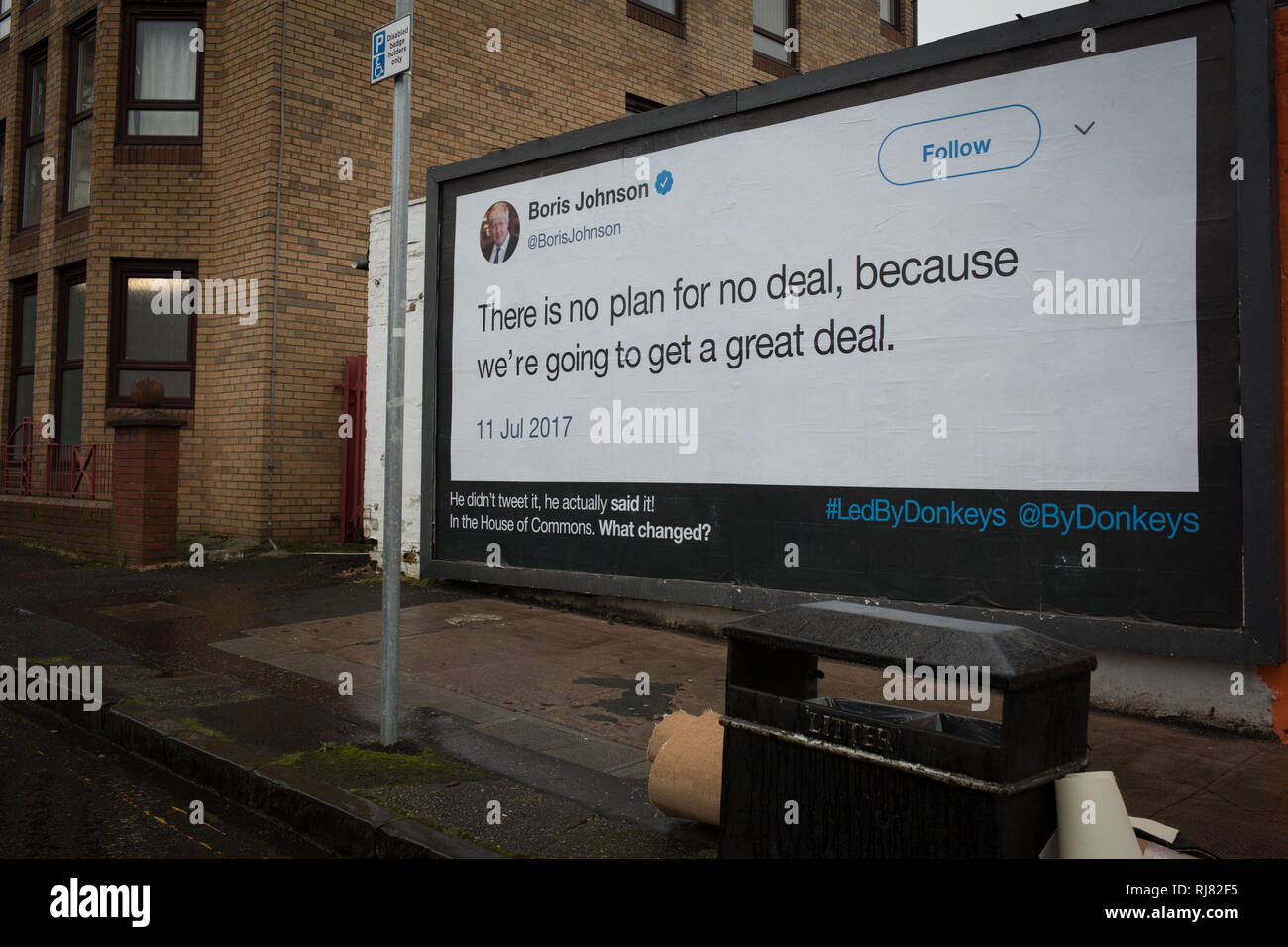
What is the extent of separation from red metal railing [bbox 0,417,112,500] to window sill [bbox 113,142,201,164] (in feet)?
13.0

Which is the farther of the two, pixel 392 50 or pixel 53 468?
pixel 53 468

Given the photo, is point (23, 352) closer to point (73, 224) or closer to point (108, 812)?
point (73, 224)

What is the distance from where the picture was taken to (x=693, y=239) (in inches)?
315

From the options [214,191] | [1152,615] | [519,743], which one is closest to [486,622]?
[519,743]

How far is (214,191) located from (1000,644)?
13.3 meters

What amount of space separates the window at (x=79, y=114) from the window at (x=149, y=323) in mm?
2253

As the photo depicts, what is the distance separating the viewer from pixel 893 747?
3043 mm

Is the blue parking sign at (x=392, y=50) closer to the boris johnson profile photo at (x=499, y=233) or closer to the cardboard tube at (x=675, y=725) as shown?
the cardboard tube at (x=675, y=725)

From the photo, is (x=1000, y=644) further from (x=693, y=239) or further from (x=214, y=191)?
(x=214, y=191)

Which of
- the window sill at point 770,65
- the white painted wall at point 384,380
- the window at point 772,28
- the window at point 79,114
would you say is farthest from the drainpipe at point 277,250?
the window at point 772,28

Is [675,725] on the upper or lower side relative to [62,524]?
lower

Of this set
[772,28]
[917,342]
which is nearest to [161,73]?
[772,28]

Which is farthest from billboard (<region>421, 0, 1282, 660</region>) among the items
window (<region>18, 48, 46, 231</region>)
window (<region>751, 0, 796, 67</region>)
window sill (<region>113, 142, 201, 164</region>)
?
window (<region>18, 48, 46, 231</region>)

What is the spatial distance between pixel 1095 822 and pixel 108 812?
166 inches
